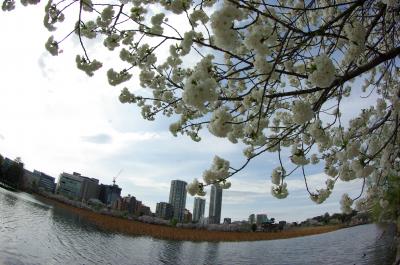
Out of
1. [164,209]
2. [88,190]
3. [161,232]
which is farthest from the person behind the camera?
[88,190]

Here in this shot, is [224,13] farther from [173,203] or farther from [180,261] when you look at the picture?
[173,203]

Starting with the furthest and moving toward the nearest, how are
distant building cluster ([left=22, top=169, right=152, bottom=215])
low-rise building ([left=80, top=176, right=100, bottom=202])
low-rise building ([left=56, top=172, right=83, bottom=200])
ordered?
low-rise building ([left=56, top=172, right=83, bottom=200]), low-rise building ([left=80, top=176, right=100, bottom=202]), distant building cluster ([left=22, top=169, right=152, bottom=215])

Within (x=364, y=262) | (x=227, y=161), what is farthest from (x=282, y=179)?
(x=364, y=262)

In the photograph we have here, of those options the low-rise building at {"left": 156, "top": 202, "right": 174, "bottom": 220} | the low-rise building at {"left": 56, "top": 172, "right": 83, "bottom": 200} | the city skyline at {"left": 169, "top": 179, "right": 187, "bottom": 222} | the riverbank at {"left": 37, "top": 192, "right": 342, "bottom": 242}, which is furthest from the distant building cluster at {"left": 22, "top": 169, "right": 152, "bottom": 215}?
the riverbank at {"left": 37, "top": 192, "right": 342, "bottom": 242}

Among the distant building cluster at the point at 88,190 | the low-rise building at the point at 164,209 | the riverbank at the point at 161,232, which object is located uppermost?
the distant building cluster at the point at 88,190

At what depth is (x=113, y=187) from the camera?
17650cm

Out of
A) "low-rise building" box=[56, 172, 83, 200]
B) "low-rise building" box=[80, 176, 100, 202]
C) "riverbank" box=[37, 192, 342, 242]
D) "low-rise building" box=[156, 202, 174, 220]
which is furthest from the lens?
"low-rise building" box=[56, 172, 83, 200]

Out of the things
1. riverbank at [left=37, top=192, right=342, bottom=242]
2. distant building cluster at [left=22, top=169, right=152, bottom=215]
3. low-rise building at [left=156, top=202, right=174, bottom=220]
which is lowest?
riverbank at [left=37, top=192, right=342, bottom=242]

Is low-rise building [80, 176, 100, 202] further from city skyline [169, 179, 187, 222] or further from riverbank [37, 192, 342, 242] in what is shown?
riverbank [37, 192, 342, 242]

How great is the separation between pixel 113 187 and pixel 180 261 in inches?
6598

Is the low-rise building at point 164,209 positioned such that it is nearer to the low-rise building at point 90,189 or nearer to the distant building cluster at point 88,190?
the distant building cluster at point 88,190

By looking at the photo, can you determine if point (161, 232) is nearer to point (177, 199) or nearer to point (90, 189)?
point (177, 199)

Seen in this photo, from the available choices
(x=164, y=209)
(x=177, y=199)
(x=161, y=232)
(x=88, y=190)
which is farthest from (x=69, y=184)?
(x=161, y=232)

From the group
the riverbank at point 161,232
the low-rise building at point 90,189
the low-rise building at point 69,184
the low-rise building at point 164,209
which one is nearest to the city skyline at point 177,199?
the low-rise building at point 164,209
